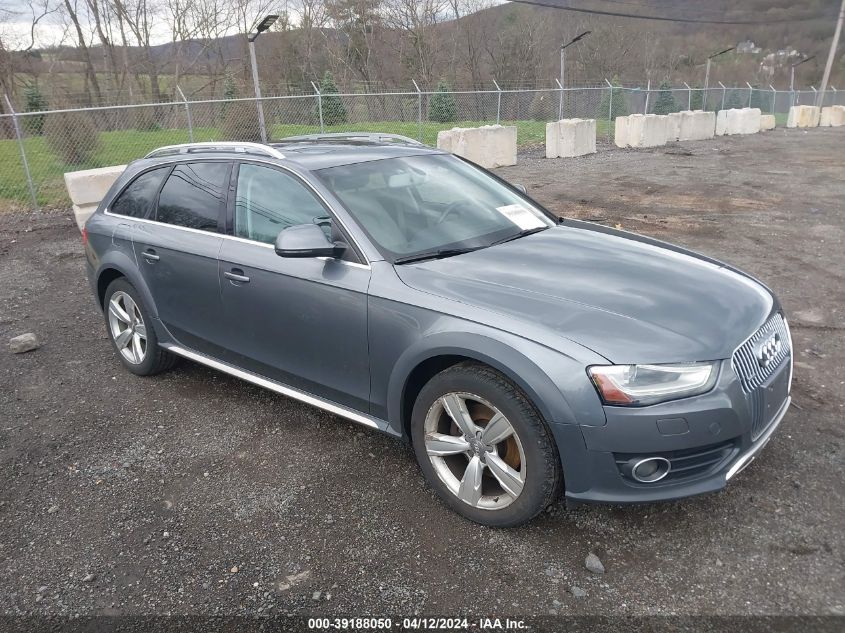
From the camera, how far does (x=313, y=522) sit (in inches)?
119

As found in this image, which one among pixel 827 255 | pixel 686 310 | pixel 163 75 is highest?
pixel 163 75

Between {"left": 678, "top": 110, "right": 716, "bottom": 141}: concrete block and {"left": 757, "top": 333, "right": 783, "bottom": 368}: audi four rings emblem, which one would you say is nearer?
{"left": 757, "top": 333, "right": 783, "bottom": 368}: audi four rings emblem

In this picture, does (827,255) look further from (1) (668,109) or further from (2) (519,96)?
(1) (668,109)

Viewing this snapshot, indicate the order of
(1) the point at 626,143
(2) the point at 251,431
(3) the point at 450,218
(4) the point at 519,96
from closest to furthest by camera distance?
(3) the point at 450,218
(2) the point at 251,431
(1) the point at 626,143
(4) the point at 519,96

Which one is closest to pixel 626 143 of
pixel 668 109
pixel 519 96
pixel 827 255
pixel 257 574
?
pixel 519 96

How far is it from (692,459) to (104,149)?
60.2 feet

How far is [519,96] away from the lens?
2445 cm

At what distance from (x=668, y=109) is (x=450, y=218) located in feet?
102

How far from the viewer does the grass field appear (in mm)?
12906

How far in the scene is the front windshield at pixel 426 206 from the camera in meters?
3.34

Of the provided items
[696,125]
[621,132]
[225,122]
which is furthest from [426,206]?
[696,125]

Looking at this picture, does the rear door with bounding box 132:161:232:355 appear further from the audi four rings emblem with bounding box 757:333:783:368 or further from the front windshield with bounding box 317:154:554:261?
the audi four rings emblem with bounding box 757:333:783:368

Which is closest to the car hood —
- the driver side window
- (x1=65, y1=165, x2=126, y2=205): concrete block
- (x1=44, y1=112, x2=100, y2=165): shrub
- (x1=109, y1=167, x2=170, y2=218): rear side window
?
the driver side window

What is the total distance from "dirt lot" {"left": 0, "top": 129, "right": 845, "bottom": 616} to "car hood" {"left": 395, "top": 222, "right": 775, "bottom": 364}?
891 mm
